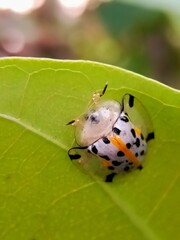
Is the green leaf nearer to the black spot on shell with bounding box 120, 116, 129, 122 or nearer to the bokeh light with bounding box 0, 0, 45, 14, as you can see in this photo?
the black spot on shell with bounding box 120, 116, 129, 122

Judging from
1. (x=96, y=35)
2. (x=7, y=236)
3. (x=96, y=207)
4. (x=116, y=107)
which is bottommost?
(x=96, y=35)

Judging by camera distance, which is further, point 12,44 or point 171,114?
point 12,44

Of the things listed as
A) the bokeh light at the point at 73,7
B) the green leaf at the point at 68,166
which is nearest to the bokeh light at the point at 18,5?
the bokeh light at the point at 73,7

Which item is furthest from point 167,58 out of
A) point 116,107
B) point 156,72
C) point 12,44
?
point 116,107

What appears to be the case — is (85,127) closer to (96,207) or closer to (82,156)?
(82,156)

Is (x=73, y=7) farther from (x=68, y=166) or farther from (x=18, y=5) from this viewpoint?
(x=68, y=166)

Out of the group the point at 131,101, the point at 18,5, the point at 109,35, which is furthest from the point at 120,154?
the point at 18,5
